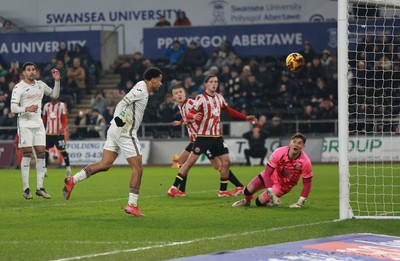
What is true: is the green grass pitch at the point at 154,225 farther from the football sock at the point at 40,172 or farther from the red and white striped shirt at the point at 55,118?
Result: the red and white striped shirt at the point at 55,118

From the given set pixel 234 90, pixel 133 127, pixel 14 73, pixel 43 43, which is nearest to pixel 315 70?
pixel 234 90

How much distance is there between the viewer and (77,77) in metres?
36.6

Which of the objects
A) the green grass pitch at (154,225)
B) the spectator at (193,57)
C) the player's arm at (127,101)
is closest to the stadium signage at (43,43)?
the spectator at (193,57)

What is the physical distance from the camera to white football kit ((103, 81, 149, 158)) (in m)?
13.5

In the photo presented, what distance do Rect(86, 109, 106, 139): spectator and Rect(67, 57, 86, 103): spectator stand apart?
287cm

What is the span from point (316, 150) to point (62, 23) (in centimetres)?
1340

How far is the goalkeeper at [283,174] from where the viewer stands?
14.4 meters

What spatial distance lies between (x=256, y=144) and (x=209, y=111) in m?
13.3

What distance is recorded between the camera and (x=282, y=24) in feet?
115

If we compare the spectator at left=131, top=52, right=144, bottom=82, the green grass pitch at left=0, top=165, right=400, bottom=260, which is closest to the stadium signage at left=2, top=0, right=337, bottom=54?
the spectator at left=131, top=52, right=144, bottom=82

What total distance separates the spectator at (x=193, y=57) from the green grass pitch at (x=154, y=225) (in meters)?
16.7

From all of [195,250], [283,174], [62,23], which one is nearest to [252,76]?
[62,23]

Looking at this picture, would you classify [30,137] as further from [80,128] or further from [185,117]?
[80,128]

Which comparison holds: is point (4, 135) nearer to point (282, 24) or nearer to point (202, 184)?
point (282, 24)
